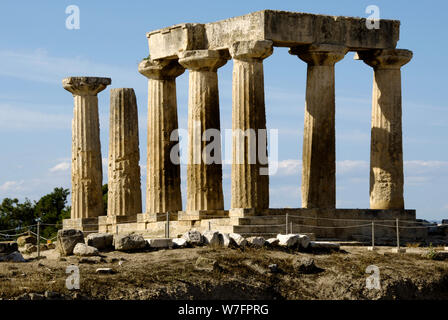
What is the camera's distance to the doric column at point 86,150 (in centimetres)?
5578

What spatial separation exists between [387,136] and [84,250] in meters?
15.6

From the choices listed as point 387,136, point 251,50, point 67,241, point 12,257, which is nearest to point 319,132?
point 387,136

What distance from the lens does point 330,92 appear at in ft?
163

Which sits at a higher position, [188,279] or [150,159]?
[150,159]

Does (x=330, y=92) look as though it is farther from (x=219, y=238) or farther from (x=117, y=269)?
(x=117, y=269)

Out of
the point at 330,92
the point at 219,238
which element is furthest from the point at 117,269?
the point at 330,92

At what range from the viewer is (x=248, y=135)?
157 ft

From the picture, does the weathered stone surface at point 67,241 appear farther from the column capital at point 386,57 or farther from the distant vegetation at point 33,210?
the distant vegetation at point 33,210

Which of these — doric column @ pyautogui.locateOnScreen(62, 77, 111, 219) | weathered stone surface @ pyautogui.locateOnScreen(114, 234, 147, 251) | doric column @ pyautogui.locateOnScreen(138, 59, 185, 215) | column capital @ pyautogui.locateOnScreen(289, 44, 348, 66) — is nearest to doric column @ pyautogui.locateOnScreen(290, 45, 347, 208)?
column capital @ pyautogui.locateOnScreen(289, 44, 348, 66)

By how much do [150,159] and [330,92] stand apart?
860 cm

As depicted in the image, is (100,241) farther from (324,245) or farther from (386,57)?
(386,57)

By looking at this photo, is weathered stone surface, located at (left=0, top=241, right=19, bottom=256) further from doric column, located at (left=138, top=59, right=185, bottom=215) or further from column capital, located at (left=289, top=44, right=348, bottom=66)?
column capital, located at (left=289, top=44, right=348, bottom=66)

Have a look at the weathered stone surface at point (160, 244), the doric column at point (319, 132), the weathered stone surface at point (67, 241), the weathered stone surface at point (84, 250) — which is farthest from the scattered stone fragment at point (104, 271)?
the doric column at point (319, 132)

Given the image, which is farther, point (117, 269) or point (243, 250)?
point (243, 250)
